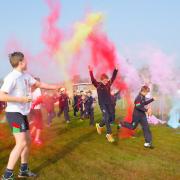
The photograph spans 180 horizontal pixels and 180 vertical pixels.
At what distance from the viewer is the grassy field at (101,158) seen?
6.89m

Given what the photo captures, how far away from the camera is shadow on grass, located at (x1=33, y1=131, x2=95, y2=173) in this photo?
24.9ft

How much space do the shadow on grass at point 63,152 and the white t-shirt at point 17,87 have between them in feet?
5.03

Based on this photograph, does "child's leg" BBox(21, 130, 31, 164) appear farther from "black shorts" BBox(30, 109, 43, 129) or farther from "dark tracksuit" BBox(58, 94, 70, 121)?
"dark tracksuit" BBox(58, 94, 70, 121)

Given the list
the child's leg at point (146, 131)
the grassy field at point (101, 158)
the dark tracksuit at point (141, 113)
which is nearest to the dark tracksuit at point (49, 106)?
the grassy field at point (101, 158)

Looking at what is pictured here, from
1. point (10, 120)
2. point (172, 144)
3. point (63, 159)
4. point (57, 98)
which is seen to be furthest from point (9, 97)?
point (57, 98)

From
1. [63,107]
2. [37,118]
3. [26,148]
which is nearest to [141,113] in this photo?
[37,118]

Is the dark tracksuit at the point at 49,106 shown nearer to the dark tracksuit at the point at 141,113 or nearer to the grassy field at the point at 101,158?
the grassy field at the point at 101,158

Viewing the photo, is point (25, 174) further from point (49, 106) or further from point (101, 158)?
point (49, 106)

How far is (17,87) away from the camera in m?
6.23

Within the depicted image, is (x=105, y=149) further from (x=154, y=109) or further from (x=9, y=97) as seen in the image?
(x=154, y=109)

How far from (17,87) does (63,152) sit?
348cm

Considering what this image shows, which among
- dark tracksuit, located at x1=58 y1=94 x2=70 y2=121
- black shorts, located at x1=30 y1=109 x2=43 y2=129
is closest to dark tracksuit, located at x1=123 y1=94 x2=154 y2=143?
black shorts, located at x1=30 y1=109 x2=43 y2=129

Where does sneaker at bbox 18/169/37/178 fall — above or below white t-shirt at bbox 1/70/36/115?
below

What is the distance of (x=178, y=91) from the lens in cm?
1828
